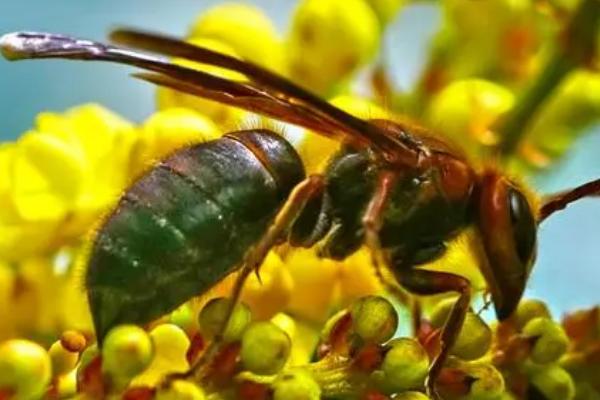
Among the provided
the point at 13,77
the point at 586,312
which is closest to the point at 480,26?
the point at 586,312

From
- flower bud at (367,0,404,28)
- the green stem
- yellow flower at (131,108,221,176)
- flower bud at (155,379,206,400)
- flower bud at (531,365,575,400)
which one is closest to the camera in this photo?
flower bud at (155,379,206,400)

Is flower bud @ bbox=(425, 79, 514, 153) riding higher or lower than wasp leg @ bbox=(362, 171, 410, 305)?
higher

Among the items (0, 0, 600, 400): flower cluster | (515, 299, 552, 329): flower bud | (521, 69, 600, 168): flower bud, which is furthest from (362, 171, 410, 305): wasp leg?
(521, 69, 600, 168): flower bud

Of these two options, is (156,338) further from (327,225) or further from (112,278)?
(327,225)

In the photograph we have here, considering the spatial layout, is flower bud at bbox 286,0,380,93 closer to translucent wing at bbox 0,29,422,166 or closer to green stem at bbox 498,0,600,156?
green stem at bbox 498,0,600,156

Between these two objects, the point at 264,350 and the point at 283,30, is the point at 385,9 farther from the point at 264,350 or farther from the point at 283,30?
the point at 264,350

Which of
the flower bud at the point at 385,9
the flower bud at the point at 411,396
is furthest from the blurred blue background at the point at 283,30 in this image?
the flower bud at the point at 411,396

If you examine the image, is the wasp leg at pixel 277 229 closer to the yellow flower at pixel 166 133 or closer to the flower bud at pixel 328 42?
the yellow flower at pixel 166 133
